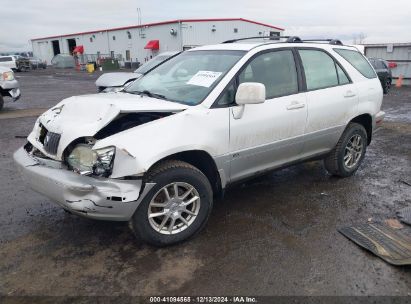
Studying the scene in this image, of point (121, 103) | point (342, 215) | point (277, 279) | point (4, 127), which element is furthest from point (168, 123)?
point (4, 127)

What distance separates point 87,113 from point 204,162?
3.81ft

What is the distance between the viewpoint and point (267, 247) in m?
3.28

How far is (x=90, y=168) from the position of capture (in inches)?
114

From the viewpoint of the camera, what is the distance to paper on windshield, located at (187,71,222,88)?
354 cm

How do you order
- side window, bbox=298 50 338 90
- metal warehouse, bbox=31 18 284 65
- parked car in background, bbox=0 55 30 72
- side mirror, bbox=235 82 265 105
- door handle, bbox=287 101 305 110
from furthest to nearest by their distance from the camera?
metal warehouse, bbox=31 18 284 65
parked car in background, bbox=0 55 30 72
side window, bbox=298 50 338 90
door handle, bbox=287 101 305 110
side mirror, bbox=235 82 265 105

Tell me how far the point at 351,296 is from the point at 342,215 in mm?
1410

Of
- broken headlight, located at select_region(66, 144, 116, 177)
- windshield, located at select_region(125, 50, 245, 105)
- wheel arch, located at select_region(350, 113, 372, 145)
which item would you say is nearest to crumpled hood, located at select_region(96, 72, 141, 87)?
windshield, located at select_region(125, 50, 245, 105)

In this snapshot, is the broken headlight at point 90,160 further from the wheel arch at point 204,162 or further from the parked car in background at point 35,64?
the parked car in background at point 35,64

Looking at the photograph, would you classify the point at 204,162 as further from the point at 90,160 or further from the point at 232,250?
the point at 90,160

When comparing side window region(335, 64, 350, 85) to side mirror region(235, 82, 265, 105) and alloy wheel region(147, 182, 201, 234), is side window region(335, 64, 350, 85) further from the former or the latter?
alloy wheel region(147, 182, 201, 234)

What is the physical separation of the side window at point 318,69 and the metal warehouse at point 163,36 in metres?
26.5

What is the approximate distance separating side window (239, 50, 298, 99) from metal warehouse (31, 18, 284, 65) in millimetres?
26909

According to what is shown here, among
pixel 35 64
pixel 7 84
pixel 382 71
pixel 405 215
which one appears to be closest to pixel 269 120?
pixel 405 215

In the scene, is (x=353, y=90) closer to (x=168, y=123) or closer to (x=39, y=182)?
(x=168, y=123)
